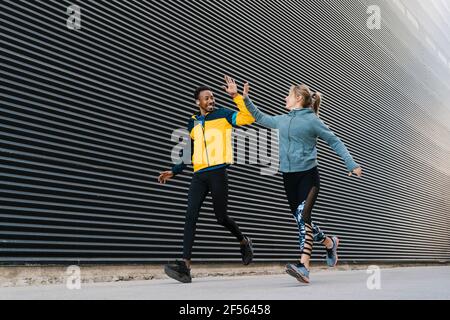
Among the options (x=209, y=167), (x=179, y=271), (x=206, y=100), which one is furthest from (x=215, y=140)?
(x=179, y=271)

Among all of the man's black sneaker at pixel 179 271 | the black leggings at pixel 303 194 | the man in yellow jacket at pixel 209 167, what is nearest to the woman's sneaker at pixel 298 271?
the black leggings at pixel 303 194

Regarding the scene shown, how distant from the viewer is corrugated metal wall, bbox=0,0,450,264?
17.9 ft

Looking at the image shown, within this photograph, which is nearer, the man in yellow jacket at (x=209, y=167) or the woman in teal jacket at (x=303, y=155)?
the woman in teal jacket at (x=303, y=155)

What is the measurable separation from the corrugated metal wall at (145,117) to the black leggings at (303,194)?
2334mm

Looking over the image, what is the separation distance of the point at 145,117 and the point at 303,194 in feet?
9.77

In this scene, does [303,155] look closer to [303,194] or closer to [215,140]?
[303,194]

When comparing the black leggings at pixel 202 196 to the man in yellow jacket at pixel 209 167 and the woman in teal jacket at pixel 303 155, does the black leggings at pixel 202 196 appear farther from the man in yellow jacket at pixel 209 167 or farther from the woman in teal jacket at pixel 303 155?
the woman in teal jacket at pixel 303 155

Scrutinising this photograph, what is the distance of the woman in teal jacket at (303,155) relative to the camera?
483 centimetres

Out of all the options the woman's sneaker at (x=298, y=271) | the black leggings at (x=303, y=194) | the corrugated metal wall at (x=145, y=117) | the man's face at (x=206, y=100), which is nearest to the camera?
the woman's sneaker at (x=298, y=271)

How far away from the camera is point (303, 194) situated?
488cm

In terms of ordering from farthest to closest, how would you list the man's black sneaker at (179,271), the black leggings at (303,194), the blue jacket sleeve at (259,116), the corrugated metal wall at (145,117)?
the corrugated metal wall at (145,117), the man's black sneaker at (179,271), the blue jacket sleeve at (259,116), the black leggings at (303,194)

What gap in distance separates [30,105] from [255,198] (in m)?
4.77

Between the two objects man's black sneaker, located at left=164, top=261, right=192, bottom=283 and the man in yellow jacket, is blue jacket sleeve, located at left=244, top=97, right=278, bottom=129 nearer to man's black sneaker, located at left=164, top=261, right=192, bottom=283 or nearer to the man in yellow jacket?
the man in yellow jacket

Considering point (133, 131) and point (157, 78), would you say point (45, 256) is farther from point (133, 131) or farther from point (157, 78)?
point (157, 78)
